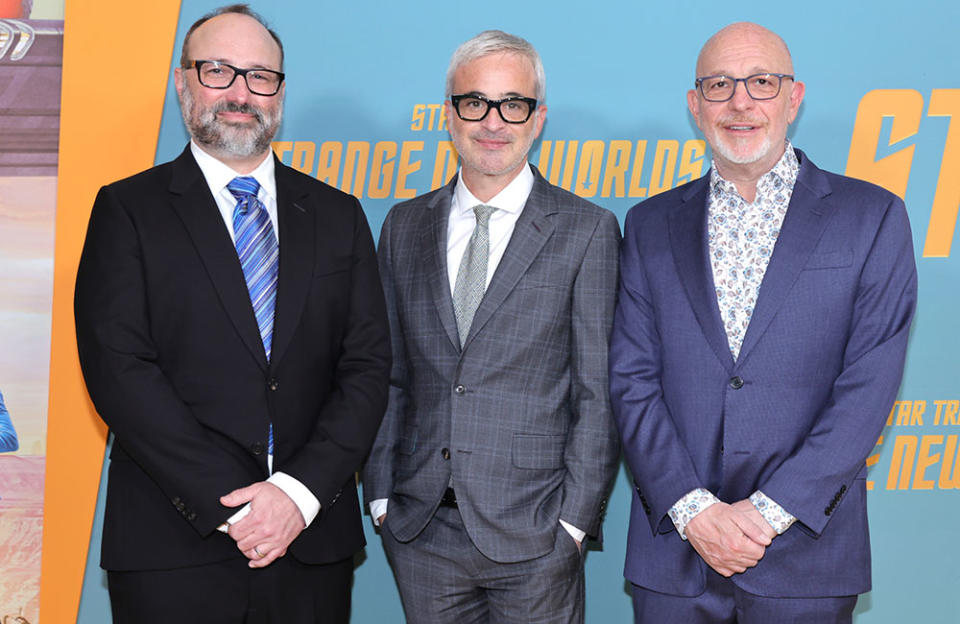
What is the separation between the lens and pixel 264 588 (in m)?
2.29

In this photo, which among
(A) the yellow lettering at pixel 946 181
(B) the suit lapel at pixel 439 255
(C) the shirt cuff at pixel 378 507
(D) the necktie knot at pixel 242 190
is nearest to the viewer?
(D) the necktie knot at pixel 242 190

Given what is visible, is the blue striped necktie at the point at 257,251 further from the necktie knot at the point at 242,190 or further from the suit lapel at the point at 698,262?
the suit lapel at the point at 698,262

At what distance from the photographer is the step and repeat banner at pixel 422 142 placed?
3.34 m

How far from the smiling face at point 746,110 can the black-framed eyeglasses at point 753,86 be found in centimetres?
1

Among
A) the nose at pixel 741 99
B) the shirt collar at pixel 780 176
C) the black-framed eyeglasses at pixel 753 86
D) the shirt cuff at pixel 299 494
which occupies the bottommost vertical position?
the shirt cuff at pixel 299 494

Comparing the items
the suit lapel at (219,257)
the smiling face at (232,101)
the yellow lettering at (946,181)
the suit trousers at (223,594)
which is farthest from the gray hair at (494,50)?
the yellow lettering at (946,181)

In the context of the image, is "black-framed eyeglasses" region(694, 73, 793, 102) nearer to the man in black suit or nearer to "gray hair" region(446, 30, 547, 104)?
"gray hair" region(446, 30, 547, 104)

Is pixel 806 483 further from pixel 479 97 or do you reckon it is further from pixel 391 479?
pixel 479 97

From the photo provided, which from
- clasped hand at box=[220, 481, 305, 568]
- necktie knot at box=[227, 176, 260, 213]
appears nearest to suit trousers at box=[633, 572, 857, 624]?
clasped hand at box=[220, 481, 305, 568]

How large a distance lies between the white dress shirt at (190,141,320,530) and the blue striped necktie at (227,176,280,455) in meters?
0.02

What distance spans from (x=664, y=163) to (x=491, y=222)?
1.06 metres

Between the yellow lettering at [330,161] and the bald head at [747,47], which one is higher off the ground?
the bald head at [747,47]

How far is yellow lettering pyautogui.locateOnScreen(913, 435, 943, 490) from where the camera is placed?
3.38 metres

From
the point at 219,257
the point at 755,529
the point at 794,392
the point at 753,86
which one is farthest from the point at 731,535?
the point at 219,257
